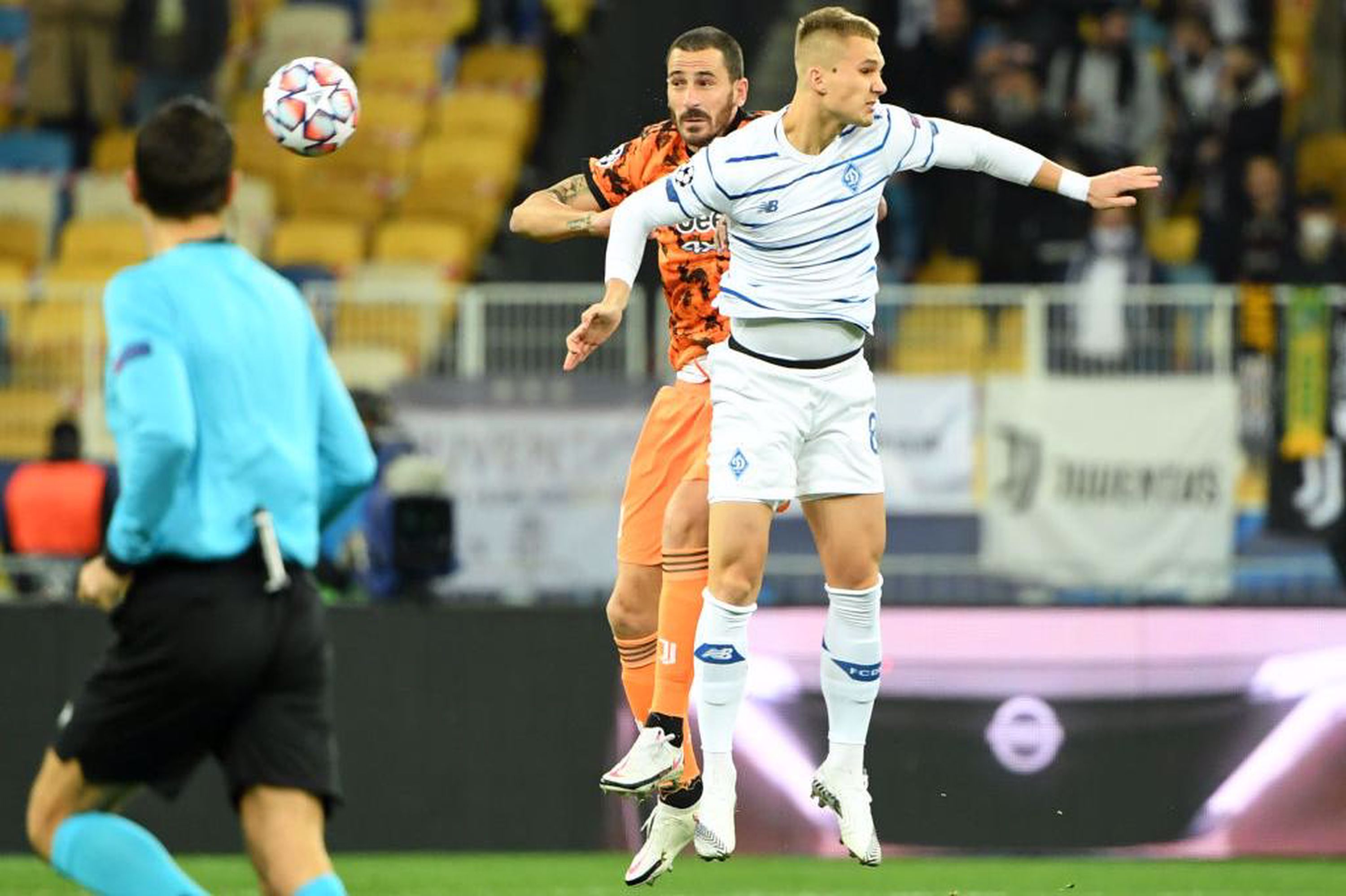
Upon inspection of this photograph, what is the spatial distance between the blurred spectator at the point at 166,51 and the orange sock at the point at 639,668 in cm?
1108

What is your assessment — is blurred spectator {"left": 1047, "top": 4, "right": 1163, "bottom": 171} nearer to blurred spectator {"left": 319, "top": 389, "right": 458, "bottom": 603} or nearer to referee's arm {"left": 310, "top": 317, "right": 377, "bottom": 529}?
blurred spectator {"left": 319, "top": 389, "right": 458, "bottom": 603}

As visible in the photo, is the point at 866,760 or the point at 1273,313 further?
the point at 1273,313

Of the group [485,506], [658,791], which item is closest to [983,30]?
[485,506]

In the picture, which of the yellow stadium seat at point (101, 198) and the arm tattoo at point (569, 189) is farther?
the yellow stadium seat at point (101, 198)

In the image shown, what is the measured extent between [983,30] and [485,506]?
5177mm

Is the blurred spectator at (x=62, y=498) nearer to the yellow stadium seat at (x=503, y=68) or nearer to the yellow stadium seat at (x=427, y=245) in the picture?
the yellow stadium seat at (x=427, y=245)

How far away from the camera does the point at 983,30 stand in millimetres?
16844

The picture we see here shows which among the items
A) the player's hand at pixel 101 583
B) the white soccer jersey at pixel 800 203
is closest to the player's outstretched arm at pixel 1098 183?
the white soccer jersey at pixel 800 203

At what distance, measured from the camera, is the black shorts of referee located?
18.6 feet

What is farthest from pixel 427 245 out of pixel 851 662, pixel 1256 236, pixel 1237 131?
pixel 851 662

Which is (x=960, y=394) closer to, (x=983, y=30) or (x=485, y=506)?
(x=485, y=506)

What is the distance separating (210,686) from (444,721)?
20.2ft

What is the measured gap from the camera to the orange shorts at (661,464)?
857cm

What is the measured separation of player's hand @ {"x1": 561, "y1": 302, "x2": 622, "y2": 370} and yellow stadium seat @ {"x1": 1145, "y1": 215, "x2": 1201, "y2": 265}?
29.5ft
